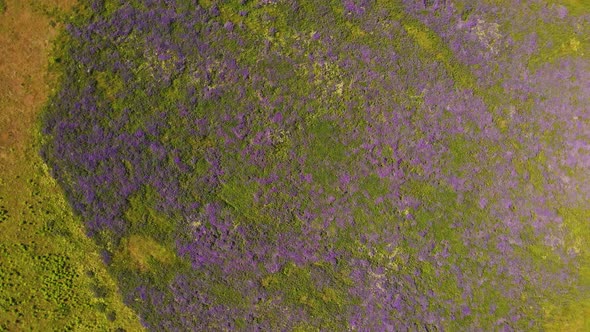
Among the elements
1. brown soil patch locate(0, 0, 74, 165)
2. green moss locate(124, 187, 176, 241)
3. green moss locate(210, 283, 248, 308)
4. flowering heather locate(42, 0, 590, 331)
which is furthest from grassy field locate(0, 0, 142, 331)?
green moss locate(210, 283, 248, 308)

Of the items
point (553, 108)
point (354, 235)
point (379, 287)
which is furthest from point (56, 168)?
point (553, 108)

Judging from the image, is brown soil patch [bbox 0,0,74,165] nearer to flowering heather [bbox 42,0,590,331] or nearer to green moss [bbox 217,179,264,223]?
flowering heather [bbox 42,0,590,331]

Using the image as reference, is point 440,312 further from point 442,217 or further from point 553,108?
point 553,108

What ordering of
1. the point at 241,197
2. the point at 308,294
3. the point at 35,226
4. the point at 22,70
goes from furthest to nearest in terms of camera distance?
the point at 308,294 → the point at 241,197 → the point at 35,226 → the point at 22,70

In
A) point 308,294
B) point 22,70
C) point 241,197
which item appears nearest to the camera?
point 22,70

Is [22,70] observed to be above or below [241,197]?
above

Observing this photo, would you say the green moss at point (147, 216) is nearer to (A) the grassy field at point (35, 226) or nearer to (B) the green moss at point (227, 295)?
(A) the grassy field at point (35, 226)

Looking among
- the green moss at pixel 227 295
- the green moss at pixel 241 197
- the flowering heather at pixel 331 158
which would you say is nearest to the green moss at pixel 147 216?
the flowering heather at pixel 331 158

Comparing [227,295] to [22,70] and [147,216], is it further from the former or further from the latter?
[22,70]

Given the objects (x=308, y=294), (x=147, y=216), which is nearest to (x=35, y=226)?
(x=147, y=216)
